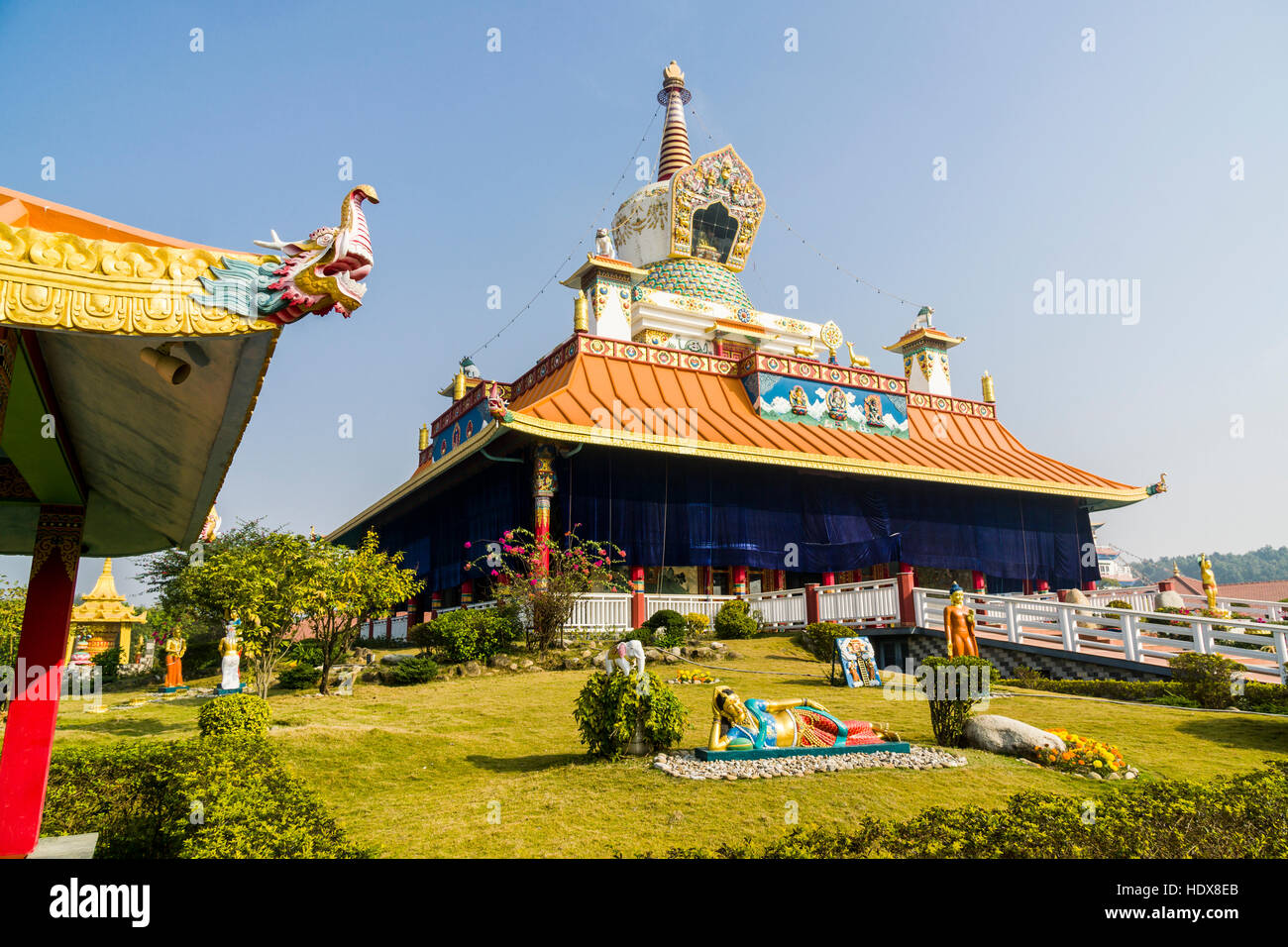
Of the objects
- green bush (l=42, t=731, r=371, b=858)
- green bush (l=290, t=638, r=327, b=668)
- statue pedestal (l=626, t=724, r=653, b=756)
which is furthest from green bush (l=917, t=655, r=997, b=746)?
green bush (l=290, t=638, r=327, b=668)

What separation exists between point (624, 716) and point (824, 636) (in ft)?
27.5

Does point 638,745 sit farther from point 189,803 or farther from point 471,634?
point 471,634

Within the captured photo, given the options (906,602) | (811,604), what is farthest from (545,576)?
(906,602)

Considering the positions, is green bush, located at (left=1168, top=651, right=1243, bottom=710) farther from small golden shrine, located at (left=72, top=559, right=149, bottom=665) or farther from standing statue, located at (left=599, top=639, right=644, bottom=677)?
small golden shrine, located at (left=72, top=559, right=149, bottom=665)

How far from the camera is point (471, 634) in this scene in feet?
54.0

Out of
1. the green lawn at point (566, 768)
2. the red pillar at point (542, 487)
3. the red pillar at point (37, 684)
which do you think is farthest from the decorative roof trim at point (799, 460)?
the red pillar at point (37, 684)

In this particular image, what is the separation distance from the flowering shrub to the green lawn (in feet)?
1.08

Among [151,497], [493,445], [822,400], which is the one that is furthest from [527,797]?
[822,400]

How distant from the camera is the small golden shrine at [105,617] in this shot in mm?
31750

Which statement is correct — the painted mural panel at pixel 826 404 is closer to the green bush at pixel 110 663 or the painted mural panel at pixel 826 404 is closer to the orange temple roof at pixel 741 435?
the orange temple roof at pixel 741 435

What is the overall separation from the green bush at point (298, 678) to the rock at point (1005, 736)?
40.8 feet

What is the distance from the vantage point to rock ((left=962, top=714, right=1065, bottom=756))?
8281 mm
